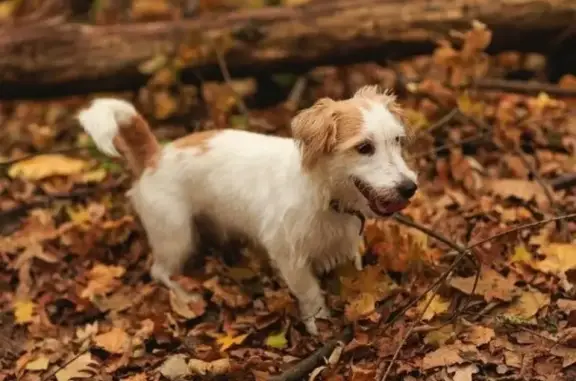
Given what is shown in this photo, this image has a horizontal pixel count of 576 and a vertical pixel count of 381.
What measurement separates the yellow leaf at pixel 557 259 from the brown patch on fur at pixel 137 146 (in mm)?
2113

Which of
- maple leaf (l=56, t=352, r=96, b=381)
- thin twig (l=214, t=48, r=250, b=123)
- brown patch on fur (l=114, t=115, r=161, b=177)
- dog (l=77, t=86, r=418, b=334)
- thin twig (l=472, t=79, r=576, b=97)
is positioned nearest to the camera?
dog (l=77, t=86, r=418, b=334)

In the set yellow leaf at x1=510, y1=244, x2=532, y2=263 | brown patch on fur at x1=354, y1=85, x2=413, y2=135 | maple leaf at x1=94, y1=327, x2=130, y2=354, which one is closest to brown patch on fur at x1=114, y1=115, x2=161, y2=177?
maple leaf at x1=94, y1=327, x2=130, y2=354

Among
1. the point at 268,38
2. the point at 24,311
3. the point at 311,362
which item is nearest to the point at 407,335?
the point at 311,362

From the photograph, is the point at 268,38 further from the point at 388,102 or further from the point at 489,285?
the point at 489,285

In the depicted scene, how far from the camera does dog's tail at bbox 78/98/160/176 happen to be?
3865mm

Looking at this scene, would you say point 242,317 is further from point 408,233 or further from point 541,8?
point 541,8

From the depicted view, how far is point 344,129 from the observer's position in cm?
321

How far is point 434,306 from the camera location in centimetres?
357

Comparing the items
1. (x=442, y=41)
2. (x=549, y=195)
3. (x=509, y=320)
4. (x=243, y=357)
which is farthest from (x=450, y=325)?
(x=442, y=41)

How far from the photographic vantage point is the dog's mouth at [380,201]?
124 inches

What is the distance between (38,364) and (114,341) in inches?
15.2

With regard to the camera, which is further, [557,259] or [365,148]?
[557,259]

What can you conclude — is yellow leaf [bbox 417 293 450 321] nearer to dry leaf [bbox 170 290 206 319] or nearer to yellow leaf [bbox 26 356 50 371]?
dry leaf [bbox 170 290 206 319]

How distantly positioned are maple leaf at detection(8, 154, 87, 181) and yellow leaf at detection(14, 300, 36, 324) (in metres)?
1.28
